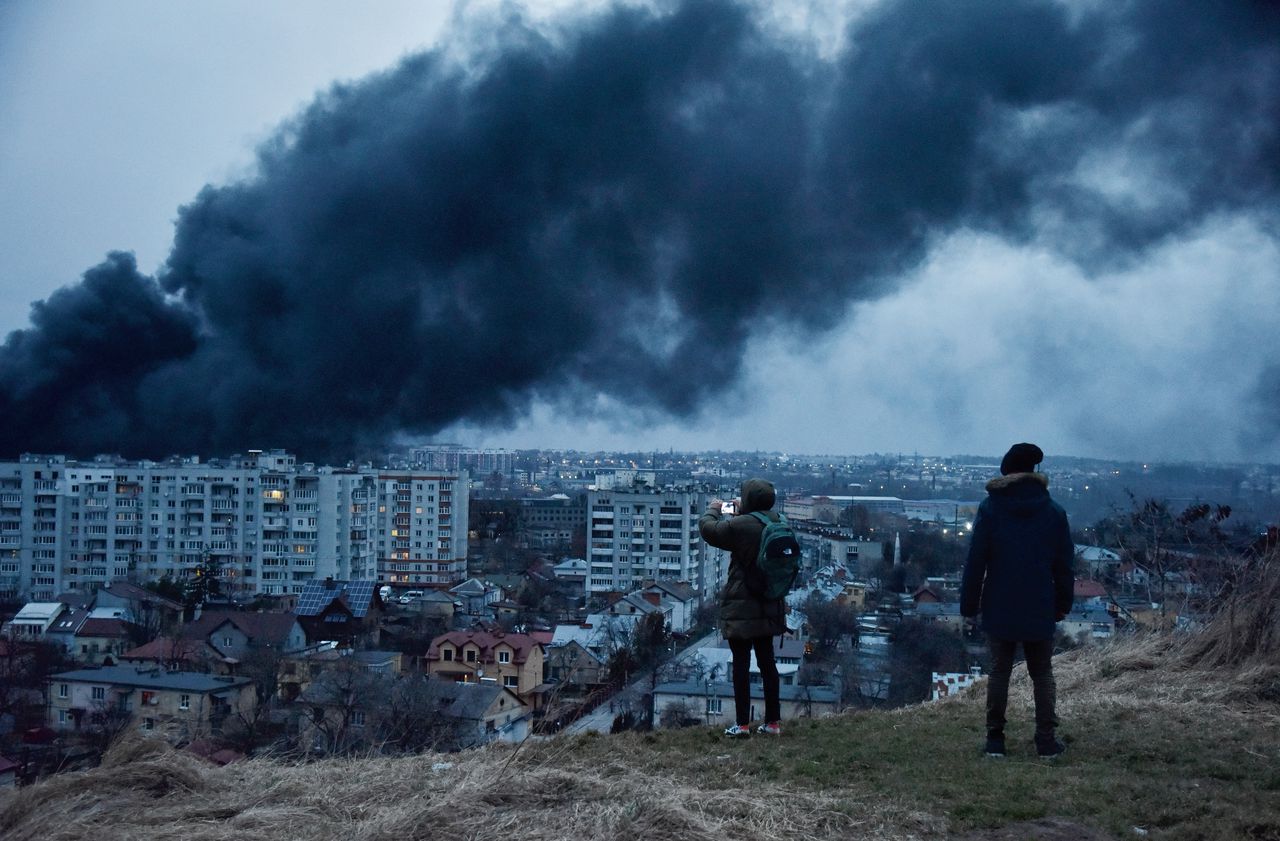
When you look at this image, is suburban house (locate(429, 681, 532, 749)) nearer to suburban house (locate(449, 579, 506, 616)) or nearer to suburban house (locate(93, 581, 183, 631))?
suburban house (locate(449, 579, 506, 616))

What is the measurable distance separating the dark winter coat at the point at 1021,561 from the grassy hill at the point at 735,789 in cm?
62

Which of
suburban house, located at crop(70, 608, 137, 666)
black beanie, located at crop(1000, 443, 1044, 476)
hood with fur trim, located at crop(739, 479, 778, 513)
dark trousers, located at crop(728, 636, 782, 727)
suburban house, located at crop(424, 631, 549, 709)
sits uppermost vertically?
black beanie, located at crop(1000, 443, 1044, 476)

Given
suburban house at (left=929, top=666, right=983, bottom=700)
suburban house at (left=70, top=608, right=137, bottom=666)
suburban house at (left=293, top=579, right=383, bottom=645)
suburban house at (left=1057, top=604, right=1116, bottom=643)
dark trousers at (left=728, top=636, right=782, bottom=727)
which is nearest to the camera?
dark trousers at (left=728, top=636, right=782, bottom=727)

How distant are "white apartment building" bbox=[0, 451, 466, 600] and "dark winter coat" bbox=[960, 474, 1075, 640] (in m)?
39.3

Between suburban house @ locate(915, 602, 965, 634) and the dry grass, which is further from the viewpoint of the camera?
suburban house @ locate(915, 602, 965, 634)

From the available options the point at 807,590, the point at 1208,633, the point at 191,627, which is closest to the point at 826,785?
the point at 1208,633

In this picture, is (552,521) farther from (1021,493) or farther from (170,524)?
(1021,493)

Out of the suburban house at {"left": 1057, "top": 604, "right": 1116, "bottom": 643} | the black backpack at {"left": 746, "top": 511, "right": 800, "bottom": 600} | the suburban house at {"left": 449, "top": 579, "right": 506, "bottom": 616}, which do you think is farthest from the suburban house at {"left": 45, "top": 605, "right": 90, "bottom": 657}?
the black backpack at {"left": 746, "top": 511, "right": 800, "bottom": 600}

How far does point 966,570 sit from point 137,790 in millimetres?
3530

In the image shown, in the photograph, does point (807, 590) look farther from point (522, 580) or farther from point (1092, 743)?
point (1092, 743)

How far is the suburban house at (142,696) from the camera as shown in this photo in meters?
16.8

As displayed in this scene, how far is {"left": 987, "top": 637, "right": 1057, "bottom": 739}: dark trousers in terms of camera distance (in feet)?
14.3

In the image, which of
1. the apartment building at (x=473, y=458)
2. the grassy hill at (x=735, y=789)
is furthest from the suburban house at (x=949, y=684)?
the apartment building at (x=473, y=458)

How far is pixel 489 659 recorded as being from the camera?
2141 centimetres
